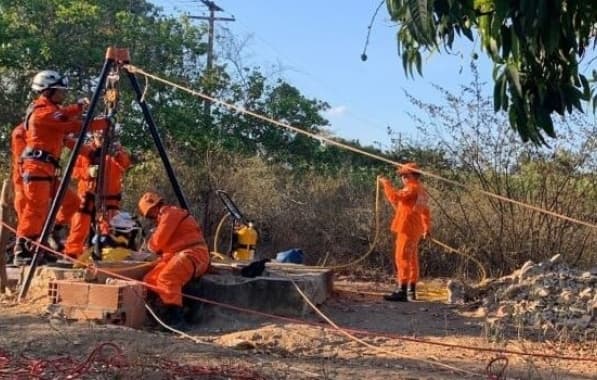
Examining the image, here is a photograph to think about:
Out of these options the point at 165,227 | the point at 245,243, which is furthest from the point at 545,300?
the point at 165,227

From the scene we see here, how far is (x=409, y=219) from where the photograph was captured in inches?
444

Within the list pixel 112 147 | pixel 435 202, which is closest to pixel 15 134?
pixel 112 147

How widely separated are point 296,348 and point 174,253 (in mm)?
1899

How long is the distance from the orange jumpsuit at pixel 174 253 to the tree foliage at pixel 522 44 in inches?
223

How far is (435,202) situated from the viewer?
15242 millimetres

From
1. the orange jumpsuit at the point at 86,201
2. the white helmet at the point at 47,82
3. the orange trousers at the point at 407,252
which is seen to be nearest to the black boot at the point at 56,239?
the orange jumpsuit at the point at 86,201

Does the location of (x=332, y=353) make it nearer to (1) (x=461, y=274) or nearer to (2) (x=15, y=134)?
(2) (x=15, y=134)

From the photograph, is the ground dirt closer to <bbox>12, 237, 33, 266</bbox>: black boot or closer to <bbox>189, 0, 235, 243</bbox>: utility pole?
<bbox>12, 237, 33, 266</bbox>: black boot

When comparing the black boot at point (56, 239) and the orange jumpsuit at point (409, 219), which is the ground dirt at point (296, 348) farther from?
the black boot at point (56, 239)

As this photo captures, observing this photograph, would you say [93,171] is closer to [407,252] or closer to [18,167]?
[18,167]

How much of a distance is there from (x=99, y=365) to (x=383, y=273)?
10.2 meters

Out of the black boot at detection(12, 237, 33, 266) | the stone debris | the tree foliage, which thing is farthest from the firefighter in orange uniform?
the tree foliage

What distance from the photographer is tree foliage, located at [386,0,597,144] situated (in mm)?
3160

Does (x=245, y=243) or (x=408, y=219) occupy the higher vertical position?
(x=408, y=219)
